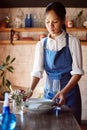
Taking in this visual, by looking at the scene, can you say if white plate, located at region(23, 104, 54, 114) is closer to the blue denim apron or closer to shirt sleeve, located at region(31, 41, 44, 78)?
the blue denim apron

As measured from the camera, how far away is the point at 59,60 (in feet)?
6.64

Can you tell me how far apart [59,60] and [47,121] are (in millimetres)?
601

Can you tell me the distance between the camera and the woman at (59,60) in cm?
192

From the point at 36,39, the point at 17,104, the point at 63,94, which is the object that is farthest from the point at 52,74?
the point at 36,39

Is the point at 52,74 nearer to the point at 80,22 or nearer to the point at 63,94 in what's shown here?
the point at 63,94

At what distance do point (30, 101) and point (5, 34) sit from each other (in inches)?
105

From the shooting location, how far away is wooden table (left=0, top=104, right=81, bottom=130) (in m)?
1.43

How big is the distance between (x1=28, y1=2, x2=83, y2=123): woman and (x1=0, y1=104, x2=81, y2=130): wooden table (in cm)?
26

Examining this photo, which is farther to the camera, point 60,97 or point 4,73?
point 4,73

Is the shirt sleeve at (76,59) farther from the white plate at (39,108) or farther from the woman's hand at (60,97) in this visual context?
the white plate at (39,108)

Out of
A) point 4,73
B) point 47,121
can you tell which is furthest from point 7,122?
point 4,73

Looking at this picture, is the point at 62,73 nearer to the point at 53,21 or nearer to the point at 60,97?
the point at 60,97

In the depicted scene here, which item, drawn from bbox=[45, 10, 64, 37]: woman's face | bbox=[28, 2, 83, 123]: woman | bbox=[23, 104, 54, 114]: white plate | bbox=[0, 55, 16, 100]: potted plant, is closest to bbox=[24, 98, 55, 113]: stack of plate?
bbox=[23, 104, 54, 114]: white plate

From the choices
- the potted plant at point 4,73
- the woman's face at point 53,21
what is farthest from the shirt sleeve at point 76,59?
the potted plant at point 4,73
